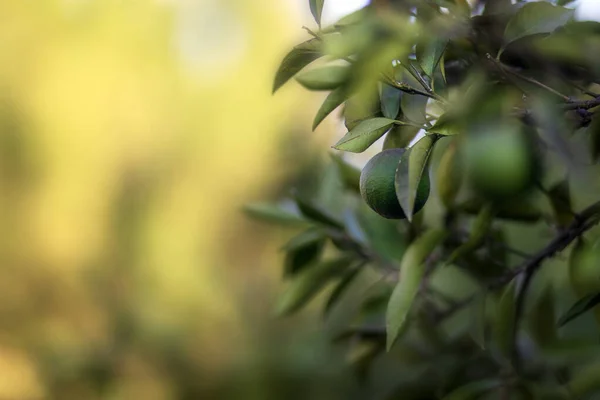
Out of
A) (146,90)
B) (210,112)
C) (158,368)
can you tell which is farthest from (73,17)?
(158,368)

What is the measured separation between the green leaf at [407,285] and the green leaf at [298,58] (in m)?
0.16

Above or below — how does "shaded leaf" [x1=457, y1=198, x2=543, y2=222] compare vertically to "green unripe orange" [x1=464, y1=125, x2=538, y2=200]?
below

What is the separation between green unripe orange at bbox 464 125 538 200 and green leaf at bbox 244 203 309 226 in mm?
351

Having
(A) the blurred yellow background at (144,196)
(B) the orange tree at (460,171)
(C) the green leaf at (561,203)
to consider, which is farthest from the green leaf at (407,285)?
(A) the blurred yellow background at (144,196)

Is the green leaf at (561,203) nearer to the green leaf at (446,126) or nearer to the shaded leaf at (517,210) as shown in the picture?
the shaded leaf at (517,210)

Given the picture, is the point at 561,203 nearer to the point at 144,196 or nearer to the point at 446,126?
the point at 446,126

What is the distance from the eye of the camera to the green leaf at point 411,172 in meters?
0.28

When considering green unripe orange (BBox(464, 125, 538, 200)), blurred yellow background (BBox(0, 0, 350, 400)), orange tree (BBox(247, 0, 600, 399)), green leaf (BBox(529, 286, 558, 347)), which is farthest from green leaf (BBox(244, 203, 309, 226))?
blurred yellow background (BBox(0, 0, 350, 400))

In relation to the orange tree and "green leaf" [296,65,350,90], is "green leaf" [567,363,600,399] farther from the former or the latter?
"green leaf" [296,65,350,90]

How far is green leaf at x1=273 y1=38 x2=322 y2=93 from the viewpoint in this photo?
1.11ft

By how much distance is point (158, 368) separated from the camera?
112cm

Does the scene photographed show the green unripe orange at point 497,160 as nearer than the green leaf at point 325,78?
Yes

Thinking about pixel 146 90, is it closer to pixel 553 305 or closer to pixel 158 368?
pixel 158 368

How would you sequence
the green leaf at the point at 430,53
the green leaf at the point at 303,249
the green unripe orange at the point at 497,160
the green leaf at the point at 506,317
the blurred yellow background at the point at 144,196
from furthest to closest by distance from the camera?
the blurred yellow background at the point at 144,196 → the green leaf at the point at 303,249 → the green leaf at the point at 506,317 → the green leaf at the point at 430,53 → the green unripe orange at the point at 497,160
